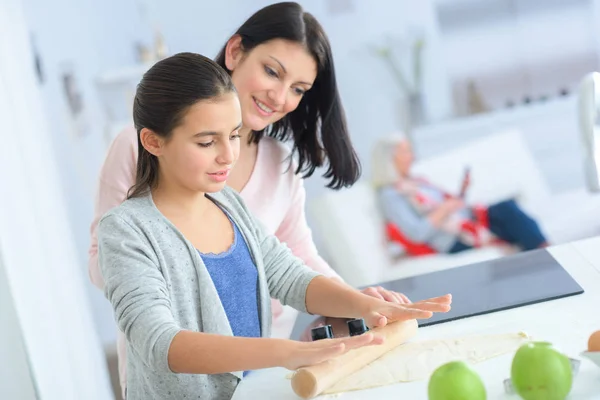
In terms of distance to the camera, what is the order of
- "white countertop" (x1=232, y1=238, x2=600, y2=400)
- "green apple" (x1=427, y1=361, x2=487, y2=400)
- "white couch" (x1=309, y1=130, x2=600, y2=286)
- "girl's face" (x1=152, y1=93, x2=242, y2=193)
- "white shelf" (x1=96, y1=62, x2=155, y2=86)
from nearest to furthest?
1. "green apple" (x1=427, y1=361, x2=487, y2=400)
2. "white countertop" (x1=232, y1=238, x2=600, y2=400)
3. "girl's face" (x1=152, y1=93, x2=242, y2=193)
4. "white couch" (x1=309, y1=130, x2=600, y2=286)
5. "white shelf" (x1=96, y1=62, x2=155, y2=86)

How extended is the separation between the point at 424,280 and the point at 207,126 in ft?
1.98

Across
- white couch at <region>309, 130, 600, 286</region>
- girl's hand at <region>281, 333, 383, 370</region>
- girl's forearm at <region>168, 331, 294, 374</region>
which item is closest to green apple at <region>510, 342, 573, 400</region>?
girl's hand at <region>281, 333, 383, 370</region>

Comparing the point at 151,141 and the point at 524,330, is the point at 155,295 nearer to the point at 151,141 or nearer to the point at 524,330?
the point at 151,141

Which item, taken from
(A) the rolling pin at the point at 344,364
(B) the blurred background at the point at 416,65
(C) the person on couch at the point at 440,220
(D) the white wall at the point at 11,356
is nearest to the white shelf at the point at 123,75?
(B) the blurred background at the point at 416,65

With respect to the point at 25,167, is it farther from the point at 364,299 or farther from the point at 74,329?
the point at 364,299

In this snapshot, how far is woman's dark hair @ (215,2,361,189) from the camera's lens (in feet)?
5.49

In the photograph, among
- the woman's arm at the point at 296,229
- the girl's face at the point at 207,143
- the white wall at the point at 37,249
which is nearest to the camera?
the girl's face at the point at 207,143

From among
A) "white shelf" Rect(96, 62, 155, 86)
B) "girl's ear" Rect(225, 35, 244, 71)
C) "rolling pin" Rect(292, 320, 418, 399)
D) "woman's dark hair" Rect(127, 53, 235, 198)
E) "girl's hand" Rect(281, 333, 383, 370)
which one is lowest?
"rolling pin" Rect(292, 320, 418, 399)

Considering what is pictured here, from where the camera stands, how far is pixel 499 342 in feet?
4.23

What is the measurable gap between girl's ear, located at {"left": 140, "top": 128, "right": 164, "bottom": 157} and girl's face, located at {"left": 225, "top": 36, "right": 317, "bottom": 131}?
0.32m

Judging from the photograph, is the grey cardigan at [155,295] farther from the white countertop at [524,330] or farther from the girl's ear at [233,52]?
the girl's ear at [233,52]

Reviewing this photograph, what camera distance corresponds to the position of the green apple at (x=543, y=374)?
100cm

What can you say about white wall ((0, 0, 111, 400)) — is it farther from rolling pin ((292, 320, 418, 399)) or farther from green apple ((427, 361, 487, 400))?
green apple ((427, 361, 487, 400))

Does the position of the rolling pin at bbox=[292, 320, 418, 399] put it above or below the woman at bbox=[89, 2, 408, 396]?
below
